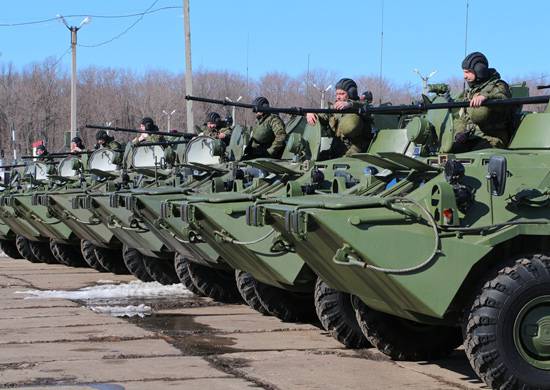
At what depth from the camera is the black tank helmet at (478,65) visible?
9.56m

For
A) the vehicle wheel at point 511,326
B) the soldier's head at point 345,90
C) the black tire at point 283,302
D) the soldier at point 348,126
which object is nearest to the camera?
the vehicle wheel at point 511,326

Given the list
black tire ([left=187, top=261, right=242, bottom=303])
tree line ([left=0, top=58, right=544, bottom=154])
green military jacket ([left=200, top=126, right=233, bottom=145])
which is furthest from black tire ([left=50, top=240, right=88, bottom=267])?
tree line ([left=0, top=58, right=544, bottom=154])

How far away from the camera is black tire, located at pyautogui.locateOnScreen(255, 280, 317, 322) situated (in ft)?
38.0

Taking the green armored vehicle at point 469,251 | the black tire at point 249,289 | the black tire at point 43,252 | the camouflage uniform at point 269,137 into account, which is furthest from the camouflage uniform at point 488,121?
the black tire at point 43,252

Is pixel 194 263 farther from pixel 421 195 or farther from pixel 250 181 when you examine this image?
pixel 421 195

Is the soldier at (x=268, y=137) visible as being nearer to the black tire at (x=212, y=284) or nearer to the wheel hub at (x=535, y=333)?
the black tire at (x=212, y=284)

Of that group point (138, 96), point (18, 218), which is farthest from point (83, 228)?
point (138, 96)

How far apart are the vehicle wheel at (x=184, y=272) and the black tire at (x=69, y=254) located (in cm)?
581

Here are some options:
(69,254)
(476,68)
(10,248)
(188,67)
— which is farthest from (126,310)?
(188,67)

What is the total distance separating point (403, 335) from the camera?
9062mm

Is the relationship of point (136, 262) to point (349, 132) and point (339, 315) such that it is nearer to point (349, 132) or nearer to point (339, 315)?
point (349, 132)

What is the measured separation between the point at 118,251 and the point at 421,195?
34.9 ft

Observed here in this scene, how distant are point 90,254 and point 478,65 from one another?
10.0m

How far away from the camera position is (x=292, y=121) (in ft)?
46.6
